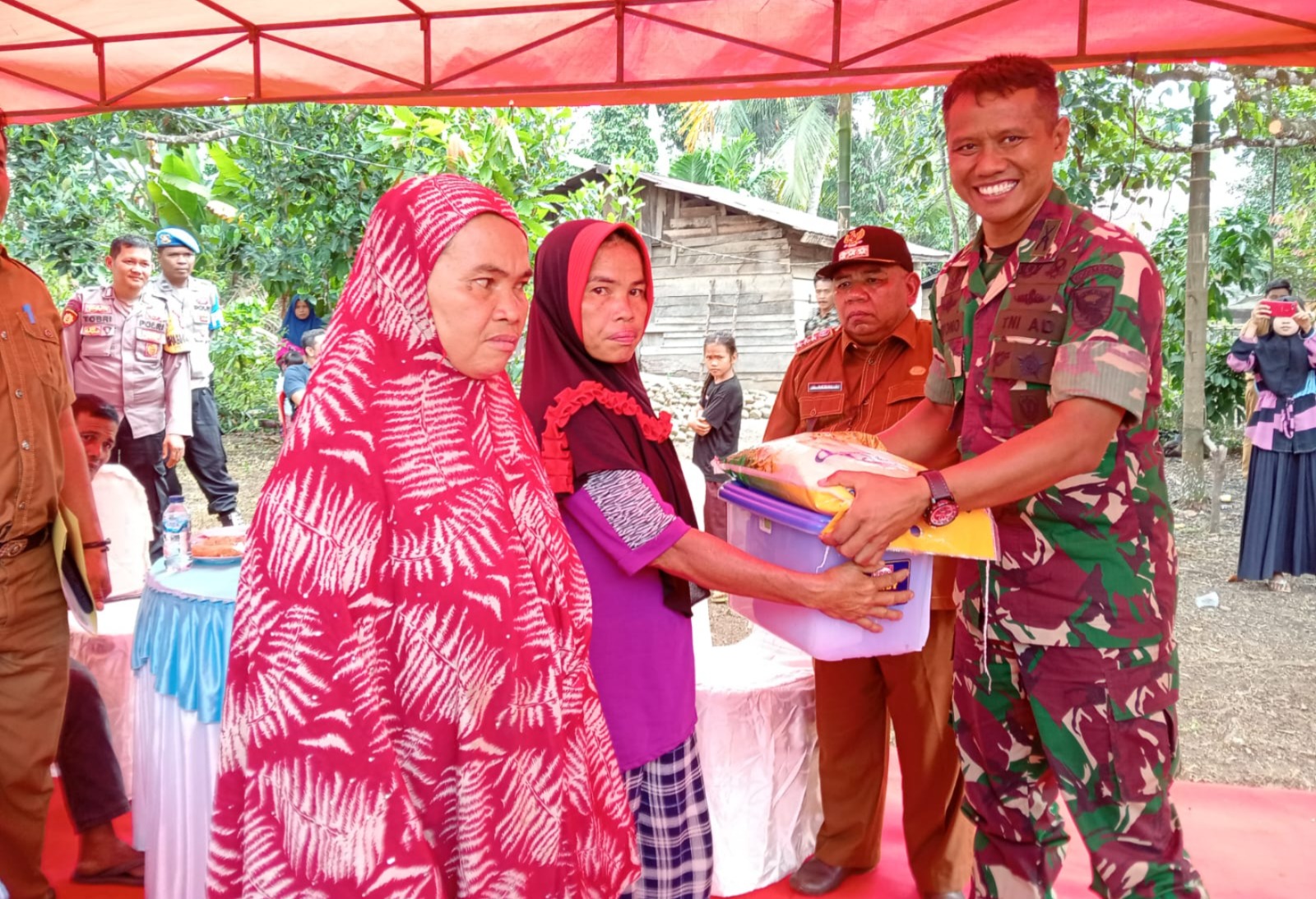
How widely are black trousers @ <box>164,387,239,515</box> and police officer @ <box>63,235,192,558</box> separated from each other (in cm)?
61

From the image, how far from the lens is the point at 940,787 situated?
8.97ft

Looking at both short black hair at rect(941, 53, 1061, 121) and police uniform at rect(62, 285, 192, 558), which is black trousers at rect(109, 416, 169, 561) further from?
short black hair at rect(941, 53, 1061, 121)

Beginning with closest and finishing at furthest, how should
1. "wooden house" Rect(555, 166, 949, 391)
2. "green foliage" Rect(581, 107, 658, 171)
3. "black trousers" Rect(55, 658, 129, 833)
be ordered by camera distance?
"black trousers" Rect(55, 658, 129, 833)
"wooden house" Rect(555, 166, 949, 391)
"green foliage" Rect(581, 107, 658, 171)

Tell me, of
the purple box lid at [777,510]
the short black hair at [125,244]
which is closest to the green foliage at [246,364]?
the short black hair at [125,244]

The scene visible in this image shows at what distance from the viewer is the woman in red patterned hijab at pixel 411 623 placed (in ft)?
4.20

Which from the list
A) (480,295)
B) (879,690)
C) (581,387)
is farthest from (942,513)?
(879,690)

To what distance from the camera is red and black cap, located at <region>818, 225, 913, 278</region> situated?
9.67 feet

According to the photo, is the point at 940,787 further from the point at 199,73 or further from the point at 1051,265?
the point at 199,73

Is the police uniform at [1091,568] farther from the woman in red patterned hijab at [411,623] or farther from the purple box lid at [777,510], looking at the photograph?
the woman in red patterned hijab at [411,623]

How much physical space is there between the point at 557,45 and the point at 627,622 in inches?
117

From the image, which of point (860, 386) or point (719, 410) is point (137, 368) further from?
point (860, 386)

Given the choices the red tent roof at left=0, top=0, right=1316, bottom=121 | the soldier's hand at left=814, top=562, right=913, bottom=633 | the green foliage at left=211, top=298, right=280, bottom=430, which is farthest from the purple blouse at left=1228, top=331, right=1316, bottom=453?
the green foliage at left=211, top=298, right=280, bottom=430

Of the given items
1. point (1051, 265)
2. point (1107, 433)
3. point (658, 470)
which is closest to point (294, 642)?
point (658, 470)

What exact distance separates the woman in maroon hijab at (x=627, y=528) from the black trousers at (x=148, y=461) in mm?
4979
